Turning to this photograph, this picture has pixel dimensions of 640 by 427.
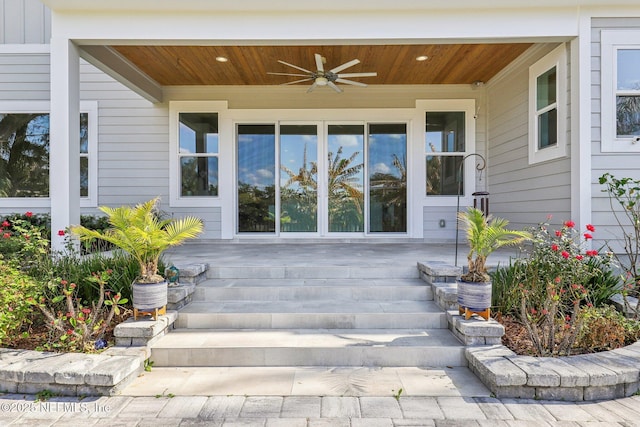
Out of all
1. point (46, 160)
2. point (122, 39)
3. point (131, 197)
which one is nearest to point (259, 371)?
point (122, 39)

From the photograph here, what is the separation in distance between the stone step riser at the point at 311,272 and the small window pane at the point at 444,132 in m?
3.49

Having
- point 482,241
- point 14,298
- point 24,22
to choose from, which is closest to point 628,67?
point 482,241

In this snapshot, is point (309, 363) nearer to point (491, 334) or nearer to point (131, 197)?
point (491, 334)

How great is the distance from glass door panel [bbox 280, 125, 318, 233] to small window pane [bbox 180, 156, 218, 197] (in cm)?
127

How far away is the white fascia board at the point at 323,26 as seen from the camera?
14.0ft

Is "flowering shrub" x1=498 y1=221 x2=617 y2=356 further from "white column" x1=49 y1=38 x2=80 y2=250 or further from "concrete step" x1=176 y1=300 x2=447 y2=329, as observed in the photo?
"white column" x1=49 y1=38 x2=80 y2=250

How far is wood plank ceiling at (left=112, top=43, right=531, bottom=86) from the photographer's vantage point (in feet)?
17.1

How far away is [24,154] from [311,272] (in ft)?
20.3

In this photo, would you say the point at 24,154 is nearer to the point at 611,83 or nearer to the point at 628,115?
the point at 611,83

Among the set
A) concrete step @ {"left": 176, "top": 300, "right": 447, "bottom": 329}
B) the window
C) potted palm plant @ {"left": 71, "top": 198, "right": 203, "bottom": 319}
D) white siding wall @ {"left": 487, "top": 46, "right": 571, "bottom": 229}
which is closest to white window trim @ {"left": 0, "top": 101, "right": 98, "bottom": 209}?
potted palm plant @ {"left": 71, "top": 198, "right": 203, "bottom": 319}

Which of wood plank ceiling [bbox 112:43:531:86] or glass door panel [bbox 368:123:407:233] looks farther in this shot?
glass door panel [bbox 368:123:407:233]

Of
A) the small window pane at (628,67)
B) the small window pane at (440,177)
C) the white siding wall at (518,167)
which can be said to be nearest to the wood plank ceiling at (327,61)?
the white siding wall at (518,167)

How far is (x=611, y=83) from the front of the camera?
14.0 ft

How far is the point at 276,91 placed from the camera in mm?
6926
